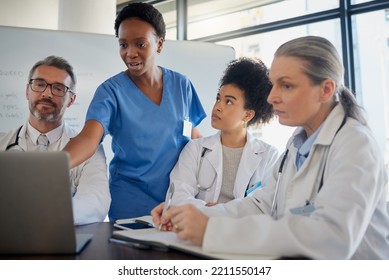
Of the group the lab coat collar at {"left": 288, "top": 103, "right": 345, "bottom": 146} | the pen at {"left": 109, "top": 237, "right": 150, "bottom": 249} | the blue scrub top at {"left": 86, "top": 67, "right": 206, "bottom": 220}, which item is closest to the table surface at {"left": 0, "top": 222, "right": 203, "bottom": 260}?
the pen at {"left": 109, "top": 237, "right": 150, "bottom": 249}

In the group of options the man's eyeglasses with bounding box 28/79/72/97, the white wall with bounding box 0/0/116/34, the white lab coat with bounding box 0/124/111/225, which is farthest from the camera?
the white wall with bounding box 0/0/116/34

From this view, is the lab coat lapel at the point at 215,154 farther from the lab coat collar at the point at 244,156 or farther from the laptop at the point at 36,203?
the laptop at the point at 36,203

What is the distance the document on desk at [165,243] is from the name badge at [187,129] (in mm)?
865

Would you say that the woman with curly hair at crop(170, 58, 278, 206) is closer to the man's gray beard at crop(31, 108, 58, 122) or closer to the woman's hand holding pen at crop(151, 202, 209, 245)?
the man's gray beard at crop(31, 108, 58, 122)

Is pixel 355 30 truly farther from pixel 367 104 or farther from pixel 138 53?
pixel 138 53

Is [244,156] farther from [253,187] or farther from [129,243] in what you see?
[129,243]

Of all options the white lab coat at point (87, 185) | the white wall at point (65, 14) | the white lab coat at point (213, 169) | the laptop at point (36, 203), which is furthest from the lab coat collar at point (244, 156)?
the white wall at point (65, 14)

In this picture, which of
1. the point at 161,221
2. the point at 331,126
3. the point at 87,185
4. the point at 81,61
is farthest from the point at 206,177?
the point at 81,61

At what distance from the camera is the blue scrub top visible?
1678mm

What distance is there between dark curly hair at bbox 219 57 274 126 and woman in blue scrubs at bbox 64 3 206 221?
0.92 feet

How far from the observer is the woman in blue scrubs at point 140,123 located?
166 centimetres

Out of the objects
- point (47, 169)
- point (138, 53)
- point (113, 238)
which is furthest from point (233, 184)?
point (47, 169)
